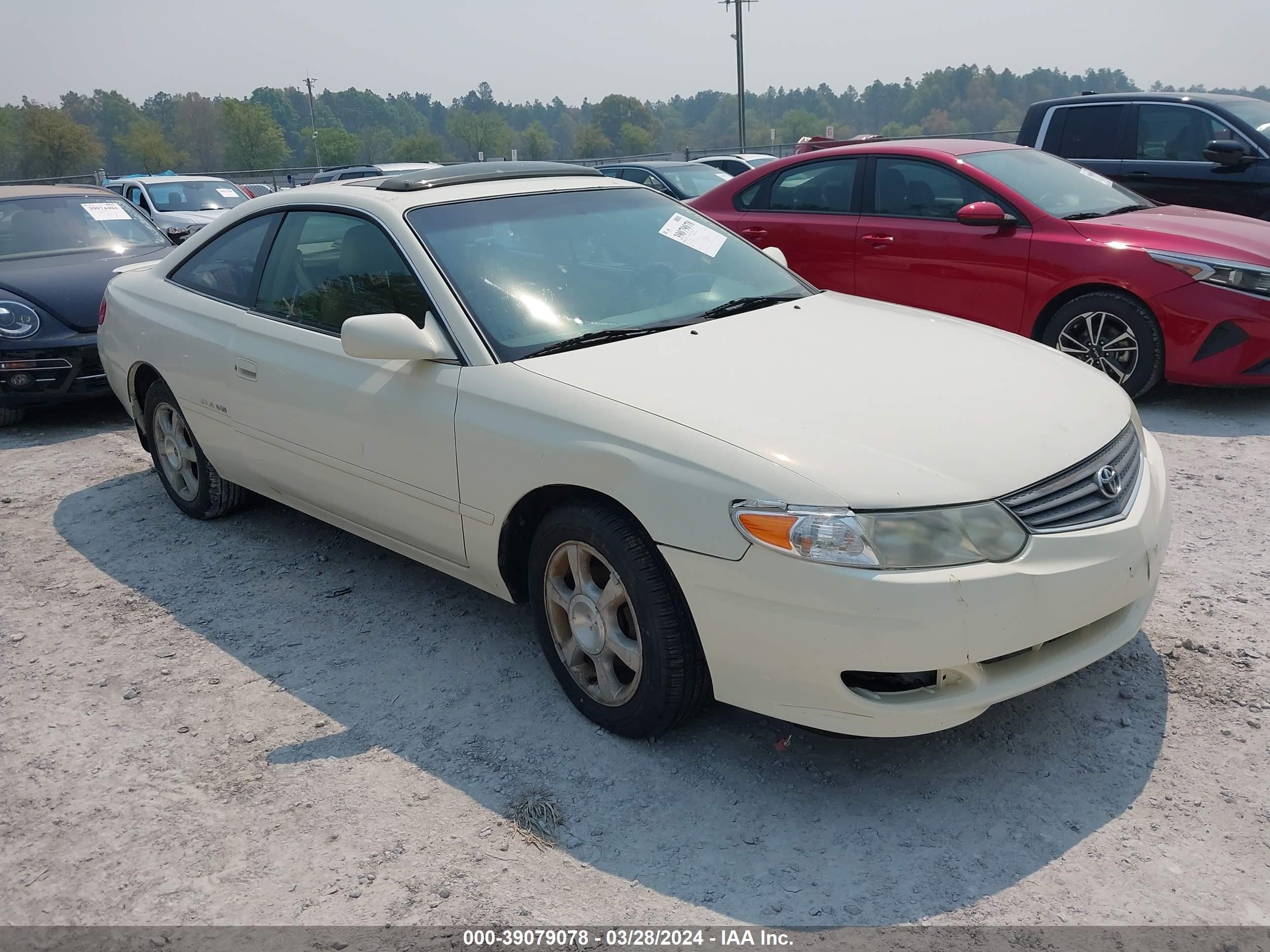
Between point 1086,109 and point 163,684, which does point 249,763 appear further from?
point 1086,109

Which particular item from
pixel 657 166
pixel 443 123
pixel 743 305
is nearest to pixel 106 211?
pixel 743 305

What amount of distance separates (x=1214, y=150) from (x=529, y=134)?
114988mm

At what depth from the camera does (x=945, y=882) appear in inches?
96.1

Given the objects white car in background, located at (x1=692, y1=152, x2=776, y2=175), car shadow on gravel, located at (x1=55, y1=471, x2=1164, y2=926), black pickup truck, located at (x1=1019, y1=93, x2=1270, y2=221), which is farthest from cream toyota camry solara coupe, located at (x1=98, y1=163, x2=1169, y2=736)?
white car in background, located at (x1=692, y1=152, x2=776, y2=175)

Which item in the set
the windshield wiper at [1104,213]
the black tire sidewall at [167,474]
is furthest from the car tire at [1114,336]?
the black tire sidewall at [167,474]

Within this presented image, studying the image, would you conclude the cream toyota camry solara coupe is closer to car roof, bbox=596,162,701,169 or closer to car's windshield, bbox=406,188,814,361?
car's windshield, bbox=406,188,814,361

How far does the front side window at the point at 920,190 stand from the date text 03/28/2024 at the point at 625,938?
529 centimetres

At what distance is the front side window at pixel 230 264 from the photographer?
4371 mm

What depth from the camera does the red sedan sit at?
5777 mm

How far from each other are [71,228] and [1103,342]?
24.6 feet

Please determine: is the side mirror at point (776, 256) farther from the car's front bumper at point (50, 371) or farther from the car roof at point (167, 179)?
the car roof at point (167, 179)

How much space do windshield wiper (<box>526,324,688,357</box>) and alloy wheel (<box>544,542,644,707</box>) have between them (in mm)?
652

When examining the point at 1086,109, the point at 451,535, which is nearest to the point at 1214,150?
the point at 1086,109

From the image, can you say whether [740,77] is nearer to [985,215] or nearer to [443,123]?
[985,215]
